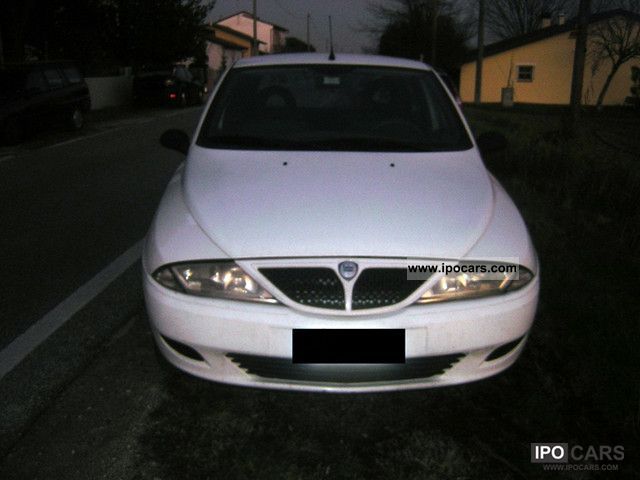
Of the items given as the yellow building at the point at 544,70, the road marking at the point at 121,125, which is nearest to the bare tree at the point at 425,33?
the yellow building at the point at 544,70

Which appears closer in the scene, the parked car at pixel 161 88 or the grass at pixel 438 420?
the grass at pixel 438 420

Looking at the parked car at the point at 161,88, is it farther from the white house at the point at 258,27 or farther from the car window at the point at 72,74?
the white house at the point at 258,27

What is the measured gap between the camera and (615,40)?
3328 centimetres

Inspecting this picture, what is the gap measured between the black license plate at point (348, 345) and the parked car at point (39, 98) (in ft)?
37.5

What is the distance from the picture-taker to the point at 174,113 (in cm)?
2131

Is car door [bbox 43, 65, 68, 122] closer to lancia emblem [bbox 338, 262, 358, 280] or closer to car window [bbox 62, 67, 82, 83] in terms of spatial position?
car window [bbox 62, 67, 82, 83]

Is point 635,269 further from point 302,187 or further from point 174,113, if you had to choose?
point 174,113

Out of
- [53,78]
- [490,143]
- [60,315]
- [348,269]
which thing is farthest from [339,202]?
[53,78]

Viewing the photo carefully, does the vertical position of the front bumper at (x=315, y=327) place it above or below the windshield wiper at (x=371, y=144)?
below

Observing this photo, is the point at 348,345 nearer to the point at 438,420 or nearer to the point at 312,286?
the point at 312,286

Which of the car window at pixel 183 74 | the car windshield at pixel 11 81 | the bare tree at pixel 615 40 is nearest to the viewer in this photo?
the car windshield at pixel 11 81

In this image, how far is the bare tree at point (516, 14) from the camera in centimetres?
5947

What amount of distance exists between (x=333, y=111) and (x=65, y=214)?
145 inches

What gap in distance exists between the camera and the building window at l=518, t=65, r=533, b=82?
38375 mm
